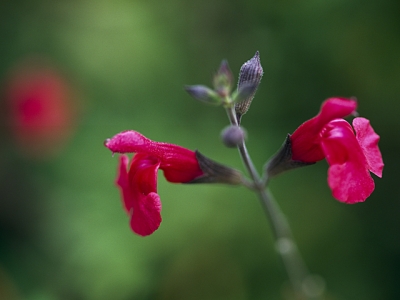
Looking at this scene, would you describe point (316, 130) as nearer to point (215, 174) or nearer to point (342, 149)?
point (342, 149)

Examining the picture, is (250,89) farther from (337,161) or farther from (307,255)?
(307,255)

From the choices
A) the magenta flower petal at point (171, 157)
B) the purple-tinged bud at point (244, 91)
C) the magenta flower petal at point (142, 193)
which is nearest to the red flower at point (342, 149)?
the purple-tinged bud at point (244, 91)

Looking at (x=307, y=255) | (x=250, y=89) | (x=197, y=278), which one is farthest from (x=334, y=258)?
(x=250, y=89)

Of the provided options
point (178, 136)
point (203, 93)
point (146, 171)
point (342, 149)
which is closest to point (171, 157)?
point (146, 171)

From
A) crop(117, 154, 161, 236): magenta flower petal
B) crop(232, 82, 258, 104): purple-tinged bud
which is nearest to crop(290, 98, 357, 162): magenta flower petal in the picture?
crop(232, 82, 258, 104): purple-tinged bud

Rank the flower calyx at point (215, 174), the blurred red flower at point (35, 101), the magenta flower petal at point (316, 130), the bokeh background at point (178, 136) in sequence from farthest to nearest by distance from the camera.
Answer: the blurred red flower at point (35, 101) < the bokeh background at point (178, 136) < the flower calyx at point (215, 174) < the magenta flower petal at point (316, 130)

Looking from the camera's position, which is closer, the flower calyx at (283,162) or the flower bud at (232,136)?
the flower bud at (232,136)

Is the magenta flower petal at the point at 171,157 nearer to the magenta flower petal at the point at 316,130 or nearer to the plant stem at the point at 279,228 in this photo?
the plant stem at the point at 279,228
